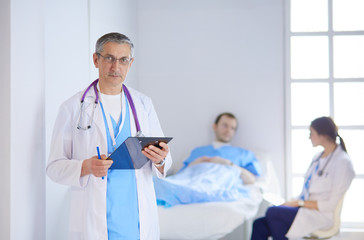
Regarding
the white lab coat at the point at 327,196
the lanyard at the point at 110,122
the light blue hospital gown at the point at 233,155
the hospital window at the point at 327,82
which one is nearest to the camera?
the lanyard at the point at 110,122

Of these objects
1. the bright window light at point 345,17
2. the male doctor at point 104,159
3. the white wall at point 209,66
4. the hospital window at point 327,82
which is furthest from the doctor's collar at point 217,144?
the male doctor at point 104,159

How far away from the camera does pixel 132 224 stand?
1.83 meters

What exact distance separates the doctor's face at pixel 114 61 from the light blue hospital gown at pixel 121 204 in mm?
177

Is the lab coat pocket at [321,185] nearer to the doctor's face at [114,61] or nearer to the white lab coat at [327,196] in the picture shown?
the white lab coat at [327,196]

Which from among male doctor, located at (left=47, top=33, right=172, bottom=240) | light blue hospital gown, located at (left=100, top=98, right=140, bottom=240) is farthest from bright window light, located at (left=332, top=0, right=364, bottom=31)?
light blue hospital gown, located at (left=100, top=98, right=140, bottom=240)

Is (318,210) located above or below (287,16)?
below

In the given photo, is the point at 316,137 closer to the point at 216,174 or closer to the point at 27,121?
the point at 216,174

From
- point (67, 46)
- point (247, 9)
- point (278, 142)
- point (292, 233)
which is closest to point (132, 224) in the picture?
point (67, 46)

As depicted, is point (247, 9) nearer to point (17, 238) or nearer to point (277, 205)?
point (277, 205)

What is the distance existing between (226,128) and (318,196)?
1496 mm

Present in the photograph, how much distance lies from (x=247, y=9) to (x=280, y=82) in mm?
822

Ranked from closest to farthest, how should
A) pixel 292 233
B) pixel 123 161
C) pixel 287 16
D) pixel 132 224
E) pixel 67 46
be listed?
pixel 123 161
pixel 132 224
pixel 67 46
pixel 292 233
pixel 287 16

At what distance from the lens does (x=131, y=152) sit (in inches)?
65.9

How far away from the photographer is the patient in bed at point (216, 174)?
327 cm
